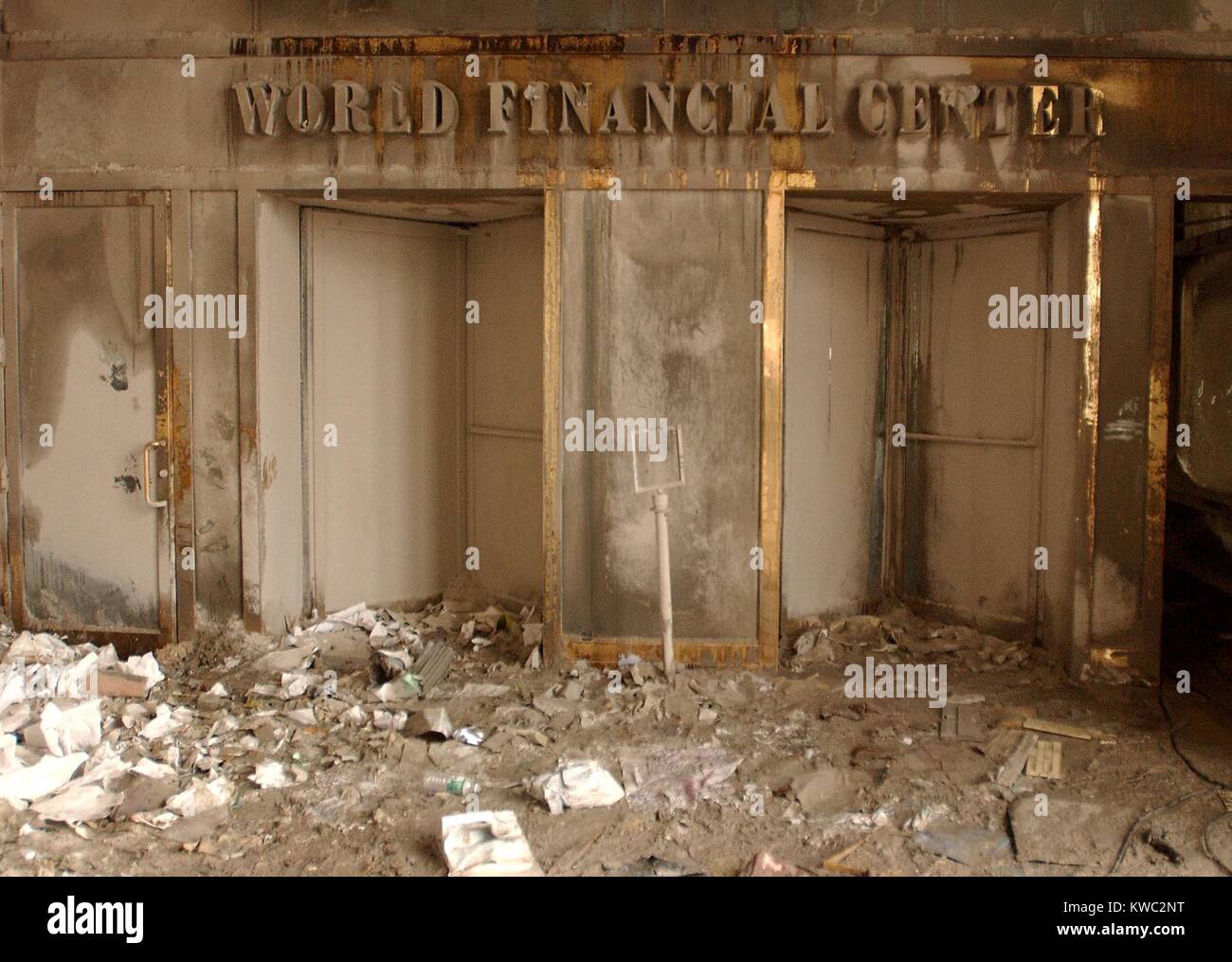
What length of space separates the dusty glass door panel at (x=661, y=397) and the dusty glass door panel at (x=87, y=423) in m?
2.29

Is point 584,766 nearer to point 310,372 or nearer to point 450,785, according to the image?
point 450,785

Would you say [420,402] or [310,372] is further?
[420,402]

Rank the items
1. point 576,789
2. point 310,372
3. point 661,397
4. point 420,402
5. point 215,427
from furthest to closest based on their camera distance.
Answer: point 420,402
point 310,372
point 215,427
point 661,397
point 576,789

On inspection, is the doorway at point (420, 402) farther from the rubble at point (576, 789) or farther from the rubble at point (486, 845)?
the rubble at point (486, 845)

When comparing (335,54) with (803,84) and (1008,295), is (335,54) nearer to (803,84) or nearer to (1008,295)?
(803,84)

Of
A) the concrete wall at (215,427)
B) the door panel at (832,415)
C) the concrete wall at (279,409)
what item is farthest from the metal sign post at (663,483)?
the concrete wall at (215,427)

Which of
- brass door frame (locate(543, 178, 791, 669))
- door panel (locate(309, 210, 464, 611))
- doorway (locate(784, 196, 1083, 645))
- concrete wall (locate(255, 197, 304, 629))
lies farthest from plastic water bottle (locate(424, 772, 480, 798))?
doorway (locate(784, 196, 1083, 645))

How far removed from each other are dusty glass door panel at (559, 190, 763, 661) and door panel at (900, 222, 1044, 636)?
155 centimetres

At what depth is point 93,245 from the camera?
532cm

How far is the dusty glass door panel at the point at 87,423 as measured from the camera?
533 cm

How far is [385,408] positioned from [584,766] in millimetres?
3034

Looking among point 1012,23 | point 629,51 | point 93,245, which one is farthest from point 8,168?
point 1012,23

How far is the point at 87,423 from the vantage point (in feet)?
17.7

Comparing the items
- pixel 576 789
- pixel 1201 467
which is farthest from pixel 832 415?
pixel 576 789
